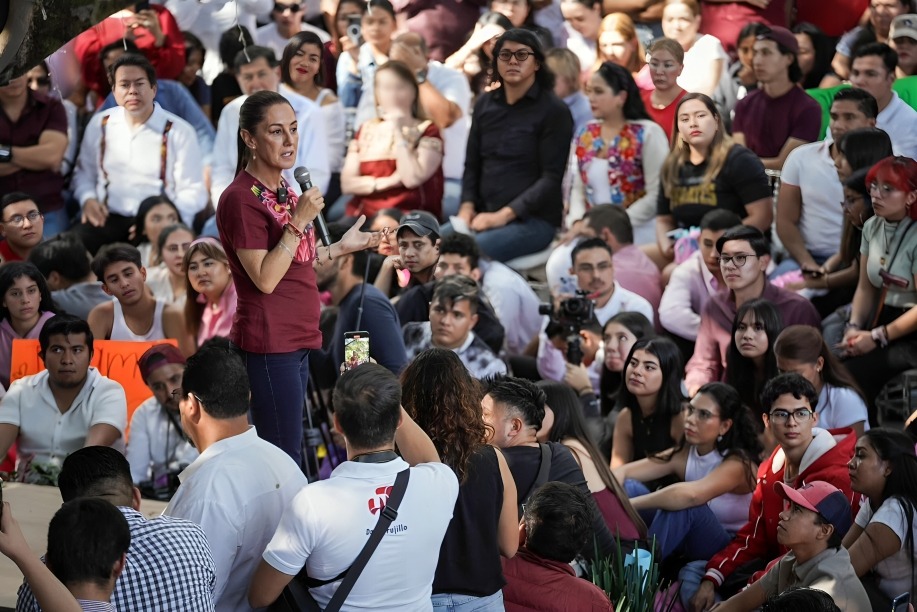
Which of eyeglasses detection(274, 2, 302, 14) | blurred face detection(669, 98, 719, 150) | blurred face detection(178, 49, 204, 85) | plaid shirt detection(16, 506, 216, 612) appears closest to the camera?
plaid shirt detection(16, 506, 216, 612)

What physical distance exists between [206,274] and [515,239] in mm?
1773

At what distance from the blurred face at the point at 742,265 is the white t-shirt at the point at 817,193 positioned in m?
0.76

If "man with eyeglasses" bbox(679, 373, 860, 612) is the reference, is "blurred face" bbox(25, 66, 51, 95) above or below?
above

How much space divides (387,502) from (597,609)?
90 centimetres

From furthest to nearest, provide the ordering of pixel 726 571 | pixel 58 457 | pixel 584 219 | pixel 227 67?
pixel 227 67 < pixel 584 219 < pixel 58 457 < pixel 726 571

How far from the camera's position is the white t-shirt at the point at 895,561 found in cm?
469

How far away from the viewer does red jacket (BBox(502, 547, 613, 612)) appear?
3.98 meters

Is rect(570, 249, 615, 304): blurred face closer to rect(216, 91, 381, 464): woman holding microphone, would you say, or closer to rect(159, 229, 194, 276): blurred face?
rect(159, 229, 194, 276): blurred face

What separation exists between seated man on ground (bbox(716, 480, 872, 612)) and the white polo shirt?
8.94ft

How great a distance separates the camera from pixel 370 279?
274 inches

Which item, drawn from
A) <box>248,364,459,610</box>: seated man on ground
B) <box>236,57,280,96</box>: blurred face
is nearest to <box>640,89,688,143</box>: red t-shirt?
<box>236,57,280,96</box>: blurred face

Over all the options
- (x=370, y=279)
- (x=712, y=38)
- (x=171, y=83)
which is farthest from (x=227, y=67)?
(x=712, y=38)

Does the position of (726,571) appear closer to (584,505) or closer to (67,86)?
(584,505)

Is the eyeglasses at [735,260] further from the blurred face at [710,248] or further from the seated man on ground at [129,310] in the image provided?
the seated man on ground at [129,310]
